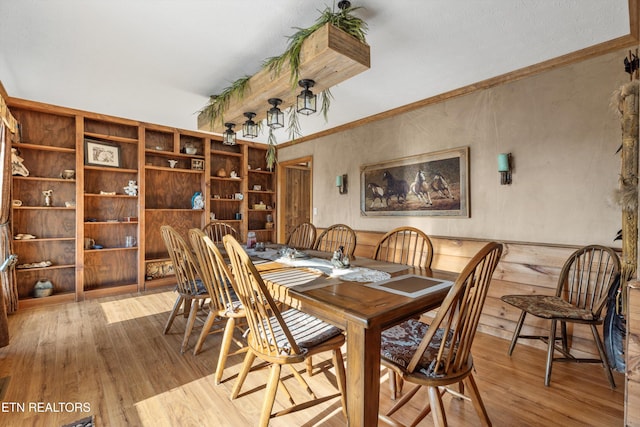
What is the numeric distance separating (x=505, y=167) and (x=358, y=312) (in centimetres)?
233

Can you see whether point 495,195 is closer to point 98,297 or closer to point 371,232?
point 371,232

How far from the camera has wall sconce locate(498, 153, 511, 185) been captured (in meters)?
2.75

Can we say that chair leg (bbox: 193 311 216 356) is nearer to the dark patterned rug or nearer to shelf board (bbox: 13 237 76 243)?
the dark patterned rug

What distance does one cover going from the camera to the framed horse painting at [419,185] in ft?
10.3

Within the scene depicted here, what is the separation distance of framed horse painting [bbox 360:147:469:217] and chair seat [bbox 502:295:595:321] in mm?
990

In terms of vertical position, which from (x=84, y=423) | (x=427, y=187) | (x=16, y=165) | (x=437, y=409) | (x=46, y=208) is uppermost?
(x=16, y=165)

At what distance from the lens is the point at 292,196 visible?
644cm

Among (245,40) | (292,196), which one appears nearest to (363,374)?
(245,40)

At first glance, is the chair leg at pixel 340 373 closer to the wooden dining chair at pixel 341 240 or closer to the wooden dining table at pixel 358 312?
the wooden dining table at pixel 358 312

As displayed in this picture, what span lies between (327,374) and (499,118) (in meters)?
2.73

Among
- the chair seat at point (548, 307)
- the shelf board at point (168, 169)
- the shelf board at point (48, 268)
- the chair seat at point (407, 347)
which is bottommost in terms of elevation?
the shelf board at point (48, 268)

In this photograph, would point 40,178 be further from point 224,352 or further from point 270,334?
point 270,334

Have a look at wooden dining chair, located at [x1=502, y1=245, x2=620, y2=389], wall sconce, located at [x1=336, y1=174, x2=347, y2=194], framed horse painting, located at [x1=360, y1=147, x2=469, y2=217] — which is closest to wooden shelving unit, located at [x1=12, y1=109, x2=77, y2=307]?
wall sconce, located at [x1=336, y1=174, x2=347, y2=194]

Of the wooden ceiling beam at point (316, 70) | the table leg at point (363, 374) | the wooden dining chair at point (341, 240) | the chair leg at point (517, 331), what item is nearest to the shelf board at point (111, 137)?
the wooden ceiling beam at point (316, 70)
